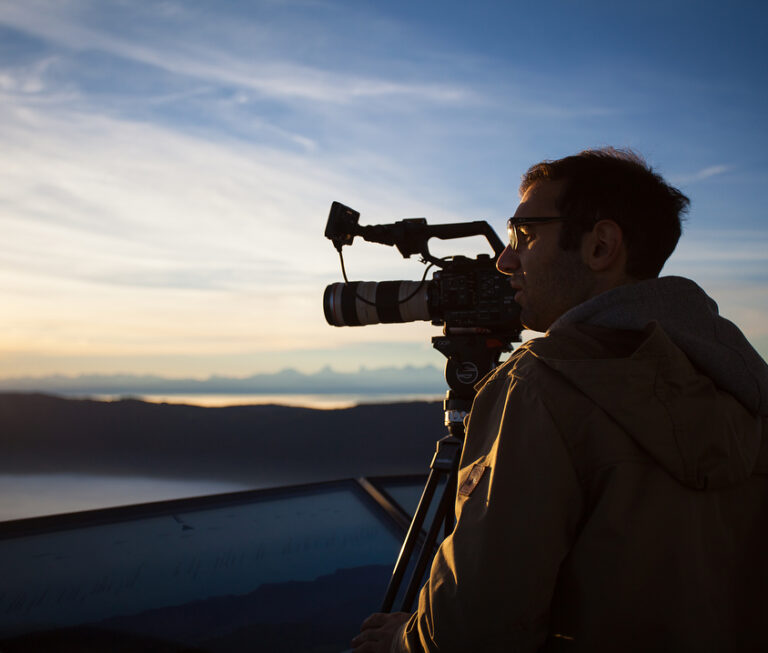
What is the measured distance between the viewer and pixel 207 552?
2012 millimetres

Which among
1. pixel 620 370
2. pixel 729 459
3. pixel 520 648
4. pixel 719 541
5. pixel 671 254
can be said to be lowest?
pixel 520 648

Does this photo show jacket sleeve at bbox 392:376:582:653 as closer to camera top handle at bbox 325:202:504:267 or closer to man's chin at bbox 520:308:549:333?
man's chin at bbox 520:308:549:333

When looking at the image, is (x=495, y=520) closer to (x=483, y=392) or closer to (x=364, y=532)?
(x=483, y=392)

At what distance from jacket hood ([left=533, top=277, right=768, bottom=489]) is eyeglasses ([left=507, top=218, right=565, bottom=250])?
0.26 m

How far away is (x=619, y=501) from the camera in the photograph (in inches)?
30.4

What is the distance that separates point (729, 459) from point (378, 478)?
7.38 ft

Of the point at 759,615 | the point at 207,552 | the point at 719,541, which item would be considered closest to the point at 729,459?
the point at 719,541

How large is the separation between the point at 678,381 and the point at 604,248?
34cm

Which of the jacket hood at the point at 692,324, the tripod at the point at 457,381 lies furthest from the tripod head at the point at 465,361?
the jacket hood at the point at 692,324

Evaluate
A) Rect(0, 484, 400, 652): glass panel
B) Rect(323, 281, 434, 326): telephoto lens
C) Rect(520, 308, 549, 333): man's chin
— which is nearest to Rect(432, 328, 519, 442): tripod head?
Rect(323, 281, 434, 326): telephoto lens

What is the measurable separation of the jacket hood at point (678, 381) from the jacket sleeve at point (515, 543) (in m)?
0.09

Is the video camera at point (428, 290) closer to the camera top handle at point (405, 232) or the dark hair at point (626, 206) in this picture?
the camera top handle at point (405, 232)

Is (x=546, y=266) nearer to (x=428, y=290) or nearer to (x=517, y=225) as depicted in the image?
(x=517, y=225)

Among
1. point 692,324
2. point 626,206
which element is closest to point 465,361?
point 626,206
